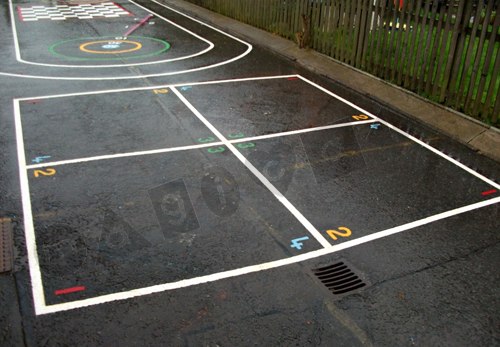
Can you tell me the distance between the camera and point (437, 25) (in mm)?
9422

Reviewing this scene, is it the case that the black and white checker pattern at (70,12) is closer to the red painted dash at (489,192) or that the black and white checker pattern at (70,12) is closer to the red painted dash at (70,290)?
the red painted dash at (70,290)

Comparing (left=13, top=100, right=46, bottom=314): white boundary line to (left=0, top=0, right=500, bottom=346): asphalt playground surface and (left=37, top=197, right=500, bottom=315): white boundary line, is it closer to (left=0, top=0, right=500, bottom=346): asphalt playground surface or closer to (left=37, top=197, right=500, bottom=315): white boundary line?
(left=0, top=0, right=500, bottom=346): asphalt playground surface

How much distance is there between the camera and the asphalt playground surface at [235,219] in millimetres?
4375

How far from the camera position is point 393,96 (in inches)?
399

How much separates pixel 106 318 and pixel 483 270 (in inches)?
156

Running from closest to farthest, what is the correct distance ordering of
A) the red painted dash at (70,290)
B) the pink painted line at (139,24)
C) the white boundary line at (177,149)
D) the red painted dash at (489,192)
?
the red painted dash at (70,290), the red painted dash at (489,192), the white boundary line at (177,149), the pink painted line at (139,24)

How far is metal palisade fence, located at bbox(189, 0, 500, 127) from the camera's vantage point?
8.67 metres

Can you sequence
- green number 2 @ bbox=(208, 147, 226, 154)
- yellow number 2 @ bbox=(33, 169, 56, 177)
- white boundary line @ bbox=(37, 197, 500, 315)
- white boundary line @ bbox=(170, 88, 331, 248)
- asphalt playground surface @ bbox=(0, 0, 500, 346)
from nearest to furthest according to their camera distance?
asphalt playground surface @ bbox=(0, 0, 500, 346) → white boundary line @ bbox=(37, 197, 500, 315) → white boundary line @ bbox=(170, 88, 331, 248) → yellow number 2 @ bbox=(33, 169, 56, 177) → green number 2 @ bbox=(208, 147, 226, 154)

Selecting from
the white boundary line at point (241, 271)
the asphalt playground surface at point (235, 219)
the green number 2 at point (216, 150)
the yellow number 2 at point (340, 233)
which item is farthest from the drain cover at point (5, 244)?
the yellow number 2 at point (340, 233)

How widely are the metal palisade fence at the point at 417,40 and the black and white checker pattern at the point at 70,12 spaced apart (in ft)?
25.7

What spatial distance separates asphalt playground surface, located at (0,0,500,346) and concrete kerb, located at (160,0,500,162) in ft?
0.79

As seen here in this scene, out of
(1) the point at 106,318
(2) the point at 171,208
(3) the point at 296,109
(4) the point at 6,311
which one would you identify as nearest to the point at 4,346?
(4) the point at 6,311

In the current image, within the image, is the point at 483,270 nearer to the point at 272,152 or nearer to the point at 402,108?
the point at 272,152

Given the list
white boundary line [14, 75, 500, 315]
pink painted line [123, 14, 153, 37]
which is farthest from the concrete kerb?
pink painted line [123, 14, 153, 37]
